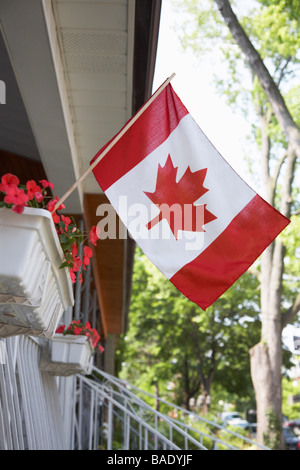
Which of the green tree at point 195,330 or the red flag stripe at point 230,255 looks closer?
the red flag stripe at point 230,255

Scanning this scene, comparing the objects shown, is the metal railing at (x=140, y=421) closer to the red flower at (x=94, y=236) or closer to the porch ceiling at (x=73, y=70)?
the porch ceiling at (x=73, y=70)

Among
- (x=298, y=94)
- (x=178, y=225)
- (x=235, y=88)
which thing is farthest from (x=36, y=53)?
(x=235, y=88)

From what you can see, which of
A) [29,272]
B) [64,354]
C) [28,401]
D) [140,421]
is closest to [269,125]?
[140,421]

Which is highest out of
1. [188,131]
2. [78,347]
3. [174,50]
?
[174,50]

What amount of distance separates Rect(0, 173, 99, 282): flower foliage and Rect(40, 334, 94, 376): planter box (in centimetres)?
237

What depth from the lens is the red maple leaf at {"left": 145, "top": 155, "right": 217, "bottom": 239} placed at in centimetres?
286

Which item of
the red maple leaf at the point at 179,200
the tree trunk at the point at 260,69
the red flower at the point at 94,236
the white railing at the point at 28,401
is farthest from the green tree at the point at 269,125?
the red flower at the point at 94,236

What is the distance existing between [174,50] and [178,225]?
17.1m

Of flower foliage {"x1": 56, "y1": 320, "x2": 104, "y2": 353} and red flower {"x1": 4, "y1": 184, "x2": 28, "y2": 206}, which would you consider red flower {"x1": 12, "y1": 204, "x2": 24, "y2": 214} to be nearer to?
red flower {"x1": 4, "y1": 184, "x2": 28, "y2": 206}

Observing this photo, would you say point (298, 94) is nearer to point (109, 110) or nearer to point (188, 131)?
point (109, 110)

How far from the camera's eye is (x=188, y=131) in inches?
116

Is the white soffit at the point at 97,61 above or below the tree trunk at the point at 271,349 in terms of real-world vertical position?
above

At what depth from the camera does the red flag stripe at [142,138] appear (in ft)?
9.31

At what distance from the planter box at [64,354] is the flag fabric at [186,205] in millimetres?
2044
